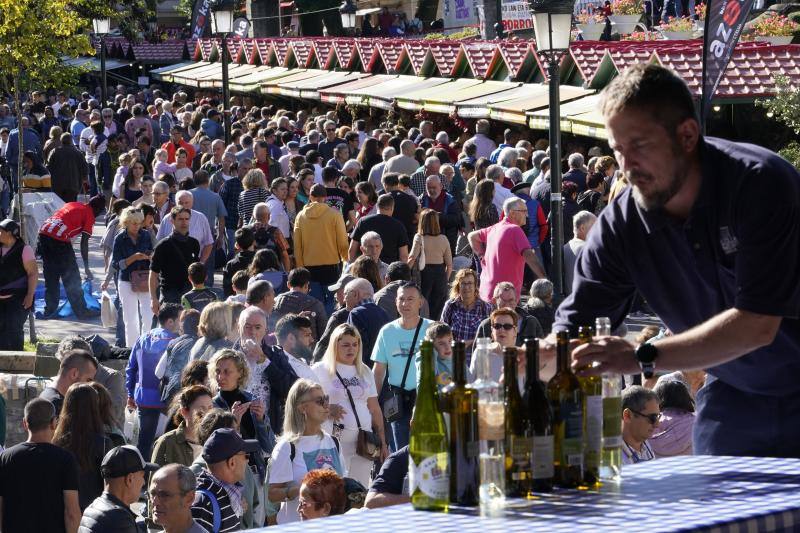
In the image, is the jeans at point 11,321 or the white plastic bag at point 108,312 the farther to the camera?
the white plastic bag at point 108,312

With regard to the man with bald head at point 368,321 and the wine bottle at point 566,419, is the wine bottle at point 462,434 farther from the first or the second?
the man with bald head at point 368,321

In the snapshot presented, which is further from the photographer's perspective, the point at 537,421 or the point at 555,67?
the point at 555,67

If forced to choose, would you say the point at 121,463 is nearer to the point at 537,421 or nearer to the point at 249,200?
the point at 537,421

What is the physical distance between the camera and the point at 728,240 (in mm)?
3320

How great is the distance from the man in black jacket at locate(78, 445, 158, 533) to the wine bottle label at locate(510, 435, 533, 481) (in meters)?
3.79

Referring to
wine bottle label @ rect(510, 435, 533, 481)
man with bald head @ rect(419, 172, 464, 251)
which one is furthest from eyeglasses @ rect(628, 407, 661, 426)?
man with bald head @ rect(419, 172, 464, 251)

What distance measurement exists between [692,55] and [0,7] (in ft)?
28.4

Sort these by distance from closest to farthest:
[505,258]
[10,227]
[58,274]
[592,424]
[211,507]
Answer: [592,424] < [211,507] < [505,258] < [10,227] < [58,274]

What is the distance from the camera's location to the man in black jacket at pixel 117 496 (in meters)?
6.65

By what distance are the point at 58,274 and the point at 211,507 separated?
10041 millimetres

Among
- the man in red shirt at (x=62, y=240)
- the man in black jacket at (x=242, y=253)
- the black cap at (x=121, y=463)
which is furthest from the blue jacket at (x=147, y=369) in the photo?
the man in red shirt at (x=62, y=240)

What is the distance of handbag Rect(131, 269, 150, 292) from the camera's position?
561 inches

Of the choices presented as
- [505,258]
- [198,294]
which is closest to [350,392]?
[198,294]

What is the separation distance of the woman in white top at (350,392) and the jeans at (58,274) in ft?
25.2
